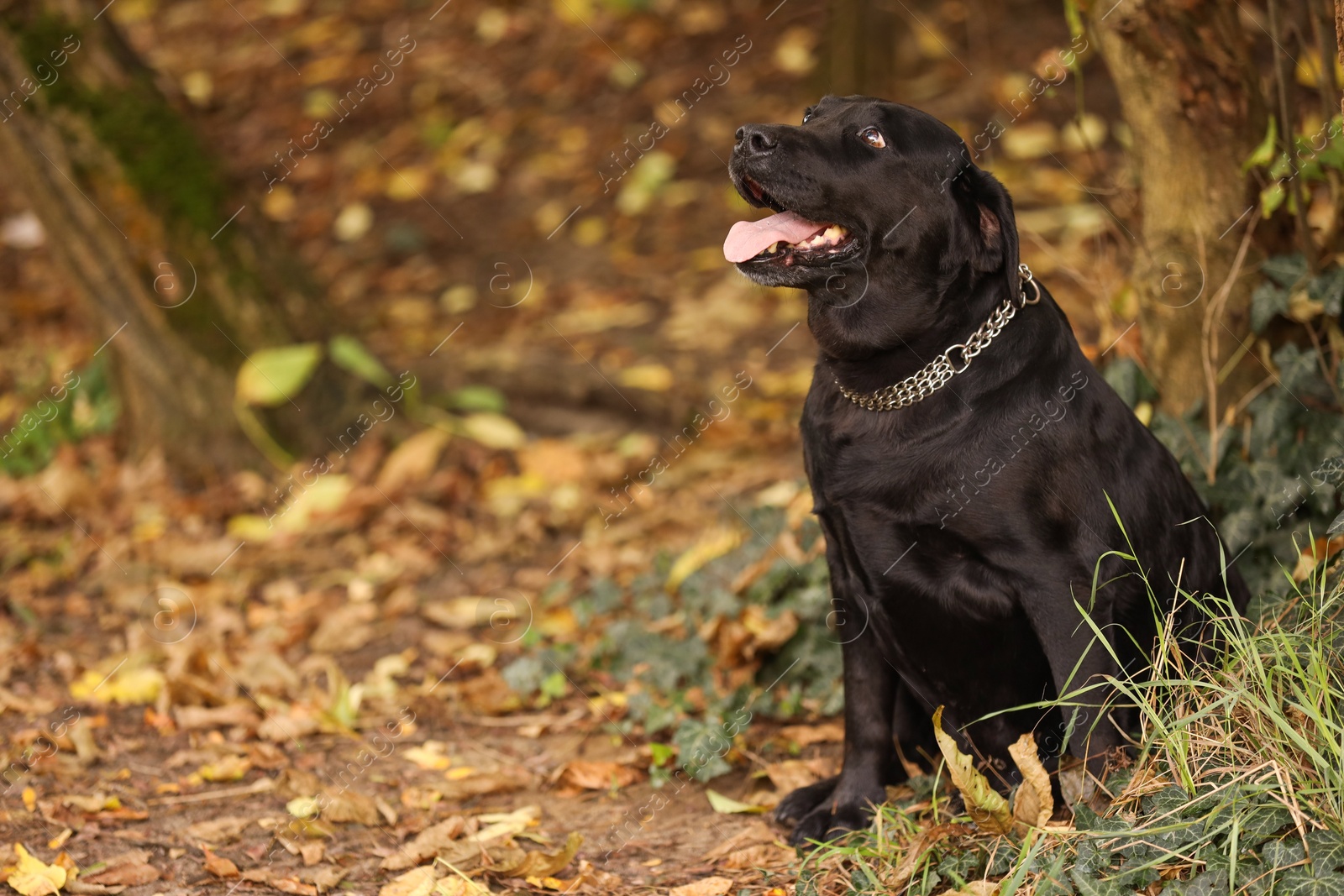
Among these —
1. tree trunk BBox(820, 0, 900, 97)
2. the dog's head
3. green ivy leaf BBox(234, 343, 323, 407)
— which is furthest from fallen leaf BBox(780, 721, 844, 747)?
tree trunk BBox(820, 0, 900, 97)

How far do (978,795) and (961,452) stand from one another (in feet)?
2.55

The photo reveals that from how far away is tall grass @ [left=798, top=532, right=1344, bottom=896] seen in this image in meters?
2.44

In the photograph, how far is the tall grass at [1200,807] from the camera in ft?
8.00

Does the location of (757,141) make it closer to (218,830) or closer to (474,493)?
(218,830)

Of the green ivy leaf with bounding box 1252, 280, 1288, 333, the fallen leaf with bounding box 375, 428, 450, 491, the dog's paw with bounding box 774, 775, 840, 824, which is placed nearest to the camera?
the dog's paw with bounding box 774, 775, 840, 824

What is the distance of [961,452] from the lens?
9.43ft

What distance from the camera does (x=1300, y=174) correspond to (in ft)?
11.9

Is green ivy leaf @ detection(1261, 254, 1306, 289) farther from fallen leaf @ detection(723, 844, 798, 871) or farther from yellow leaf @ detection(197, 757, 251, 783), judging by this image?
yellow leaf @ detection(197, 757, 251, 783)

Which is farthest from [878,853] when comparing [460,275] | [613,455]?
[460,275]

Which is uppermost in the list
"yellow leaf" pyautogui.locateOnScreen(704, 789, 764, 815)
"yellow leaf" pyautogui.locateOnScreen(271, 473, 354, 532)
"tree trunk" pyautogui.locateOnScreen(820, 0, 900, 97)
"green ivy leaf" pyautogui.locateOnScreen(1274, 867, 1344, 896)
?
"yellow leaf" pyautogui.locateOnScreen(271, 473, 354, 532)

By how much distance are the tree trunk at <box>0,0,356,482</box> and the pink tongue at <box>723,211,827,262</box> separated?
131 inches

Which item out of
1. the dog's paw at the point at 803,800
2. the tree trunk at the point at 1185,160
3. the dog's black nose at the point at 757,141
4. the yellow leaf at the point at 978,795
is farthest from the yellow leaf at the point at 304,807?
the tree trunk at the point at 1185,160

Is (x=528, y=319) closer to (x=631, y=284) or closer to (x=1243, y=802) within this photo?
(x=631, y=284)

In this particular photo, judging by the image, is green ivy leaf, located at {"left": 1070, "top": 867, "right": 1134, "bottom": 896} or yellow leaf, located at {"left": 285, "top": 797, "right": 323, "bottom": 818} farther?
yellow leaf, located at {"left": 285, "top": 797, "right": 323, "bottom": 818}
